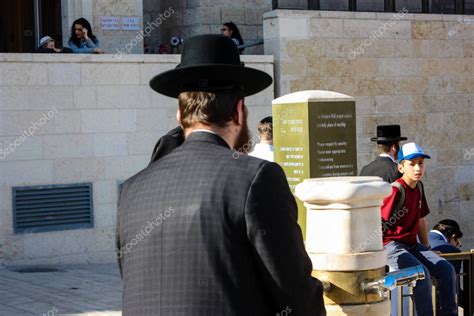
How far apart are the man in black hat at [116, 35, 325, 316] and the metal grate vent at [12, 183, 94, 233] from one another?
8637 mm

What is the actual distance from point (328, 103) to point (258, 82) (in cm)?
538

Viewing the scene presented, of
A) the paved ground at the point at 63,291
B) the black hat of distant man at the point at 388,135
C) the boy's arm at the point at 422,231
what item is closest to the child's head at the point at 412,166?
the boy's arm at the point at 422,231

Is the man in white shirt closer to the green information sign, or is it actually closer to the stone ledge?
the green information sign

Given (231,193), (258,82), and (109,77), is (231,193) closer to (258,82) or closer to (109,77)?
(258,82)

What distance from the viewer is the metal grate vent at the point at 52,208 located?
11648 mm

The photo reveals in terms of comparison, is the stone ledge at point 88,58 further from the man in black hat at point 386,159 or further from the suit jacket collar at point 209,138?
the suit jacket collar at point 209,138

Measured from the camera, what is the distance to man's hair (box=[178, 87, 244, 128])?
3.16 metres

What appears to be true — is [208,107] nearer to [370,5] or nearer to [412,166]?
[412,166]

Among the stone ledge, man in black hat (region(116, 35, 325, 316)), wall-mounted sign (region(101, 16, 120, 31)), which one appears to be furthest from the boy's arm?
wall-mounted sign (region(101, 16, 120, 31))

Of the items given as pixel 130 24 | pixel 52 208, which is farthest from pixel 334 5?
pixel 52 208

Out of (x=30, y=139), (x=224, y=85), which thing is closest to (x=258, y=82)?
(x=224, y=85)

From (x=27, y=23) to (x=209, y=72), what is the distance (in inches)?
488

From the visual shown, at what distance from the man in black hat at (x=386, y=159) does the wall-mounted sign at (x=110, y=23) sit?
5283 mm

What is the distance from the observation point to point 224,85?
10.6ft
